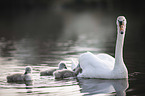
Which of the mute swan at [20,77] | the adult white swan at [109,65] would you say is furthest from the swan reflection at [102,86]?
the mute swan at [20,77]

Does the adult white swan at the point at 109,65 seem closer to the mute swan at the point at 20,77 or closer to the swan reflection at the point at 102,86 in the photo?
the swan reflection at the point at 102,86

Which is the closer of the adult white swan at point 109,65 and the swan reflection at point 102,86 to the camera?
the swan reflection at point 102,86

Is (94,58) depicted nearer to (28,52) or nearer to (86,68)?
(86,68)

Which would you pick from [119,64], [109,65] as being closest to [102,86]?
[119,64]

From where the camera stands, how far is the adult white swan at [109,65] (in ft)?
38.9

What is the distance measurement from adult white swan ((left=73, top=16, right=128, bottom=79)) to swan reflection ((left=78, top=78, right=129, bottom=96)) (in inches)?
9.0

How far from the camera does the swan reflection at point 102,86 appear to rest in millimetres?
10641

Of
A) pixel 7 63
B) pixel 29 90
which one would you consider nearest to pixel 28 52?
pixel 7 63

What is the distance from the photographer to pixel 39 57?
17.1 metres

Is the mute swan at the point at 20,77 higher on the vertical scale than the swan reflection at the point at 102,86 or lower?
higher

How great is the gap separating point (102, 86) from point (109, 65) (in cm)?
141

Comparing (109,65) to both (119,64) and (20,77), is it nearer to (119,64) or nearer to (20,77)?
(119,64)

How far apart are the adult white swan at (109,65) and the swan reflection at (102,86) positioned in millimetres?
228

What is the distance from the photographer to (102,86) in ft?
37.0
